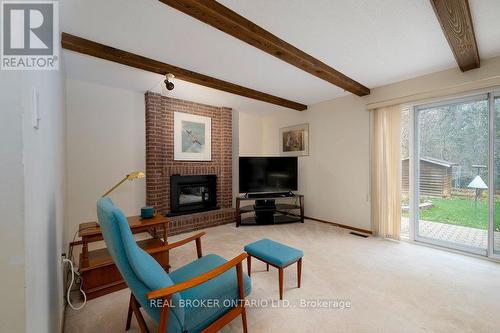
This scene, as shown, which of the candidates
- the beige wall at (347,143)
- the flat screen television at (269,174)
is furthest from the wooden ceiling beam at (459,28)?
the flat screen television at (269,174)

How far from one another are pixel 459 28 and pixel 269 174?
3.26m

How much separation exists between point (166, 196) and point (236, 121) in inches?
87.0

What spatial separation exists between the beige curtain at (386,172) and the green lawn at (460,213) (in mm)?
289

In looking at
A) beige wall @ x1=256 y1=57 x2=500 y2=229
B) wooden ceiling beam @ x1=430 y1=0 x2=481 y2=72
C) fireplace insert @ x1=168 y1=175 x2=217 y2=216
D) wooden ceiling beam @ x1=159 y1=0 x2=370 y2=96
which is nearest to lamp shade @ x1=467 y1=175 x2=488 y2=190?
beige wall @ x1=256 y1=57 x2=500 y2=229

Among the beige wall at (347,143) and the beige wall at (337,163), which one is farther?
the beige wall at (337,163)

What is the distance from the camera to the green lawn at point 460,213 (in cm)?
270

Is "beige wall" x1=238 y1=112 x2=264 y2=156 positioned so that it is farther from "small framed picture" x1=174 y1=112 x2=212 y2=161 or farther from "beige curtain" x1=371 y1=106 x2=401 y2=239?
"beige curtain" x1=371 y1=106 x2=401 y2=239

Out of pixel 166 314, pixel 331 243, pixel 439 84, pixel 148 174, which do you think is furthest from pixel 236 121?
pixel 166 314

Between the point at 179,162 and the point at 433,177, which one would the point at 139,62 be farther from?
the point at 433,177

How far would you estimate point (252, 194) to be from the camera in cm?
445

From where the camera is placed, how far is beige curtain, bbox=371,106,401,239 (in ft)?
10.7

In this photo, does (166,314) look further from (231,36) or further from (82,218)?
(82,218)

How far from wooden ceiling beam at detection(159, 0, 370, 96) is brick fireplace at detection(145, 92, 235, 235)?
2.32 m

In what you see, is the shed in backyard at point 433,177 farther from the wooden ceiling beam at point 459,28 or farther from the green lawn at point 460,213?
the wooden ceiling beam at point 459,28
